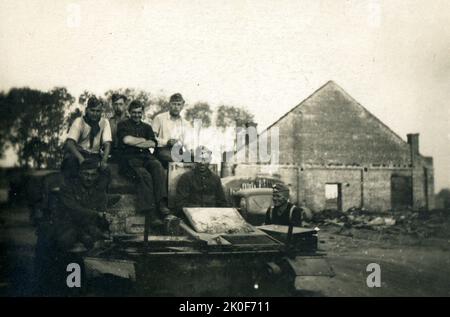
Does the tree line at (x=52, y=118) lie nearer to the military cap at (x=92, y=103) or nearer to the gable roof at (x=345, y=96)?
the gable roof at (x=345, y=96)

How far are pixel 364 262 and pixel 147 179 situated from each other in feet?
16.2

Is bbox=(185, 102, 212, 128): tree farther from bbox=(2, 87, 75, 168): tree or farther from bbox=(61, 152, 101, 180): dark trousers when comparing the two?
bbox=(61, 152, 101, 180): dark trousers

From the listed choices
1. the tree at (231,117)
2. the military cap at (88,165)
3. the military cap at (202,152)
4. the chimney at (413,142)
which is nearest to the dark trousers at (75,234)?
the military cap at (88,165)

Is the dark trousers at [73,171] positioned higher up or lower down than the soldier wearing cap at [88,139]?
lower down

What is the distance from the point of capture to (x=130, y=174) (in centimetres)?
499

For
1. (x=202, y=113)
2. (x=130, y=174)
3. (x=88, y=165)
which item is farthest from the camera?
(x=202, y=113)

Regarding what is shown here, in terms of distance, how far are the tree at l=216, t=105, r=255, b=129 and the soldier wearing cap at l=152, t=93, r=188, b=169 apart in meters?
8.87

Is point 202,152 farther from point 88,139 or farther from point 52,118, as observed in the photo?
point 52,118

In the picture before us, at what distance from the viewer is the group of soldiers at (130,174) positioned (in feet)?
14.4

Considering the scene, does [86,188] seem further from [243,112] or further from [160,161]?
[243,112]

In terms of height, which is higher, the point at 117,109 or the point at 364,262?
the point at 117,109

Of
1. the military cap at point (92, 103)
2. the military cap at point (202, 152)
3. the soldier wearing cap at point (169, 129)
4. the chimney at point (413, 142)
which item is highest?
the chimney at point (413, 142)

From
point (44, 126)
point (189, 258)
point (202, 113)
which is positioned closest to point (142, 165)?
point (189, 258)
